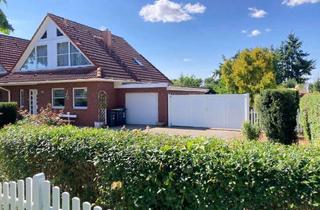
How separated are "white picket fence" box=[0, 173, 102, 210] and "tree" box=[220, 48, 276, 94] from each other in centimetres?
2719

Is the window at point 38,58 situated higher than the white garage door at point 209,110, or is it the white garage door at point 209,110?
the window at point 38,58

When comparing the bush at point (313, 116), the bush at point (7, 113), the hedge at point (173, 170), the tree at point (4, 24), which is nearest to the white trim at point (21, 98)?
the bush at point (7, 113)

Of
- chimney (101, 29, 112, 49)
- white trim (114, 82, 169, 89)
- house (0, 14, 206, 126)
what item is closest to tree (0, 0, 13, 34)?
house (0, 14, 206, 126)

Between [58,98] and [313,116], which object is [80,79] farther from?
[313,116]

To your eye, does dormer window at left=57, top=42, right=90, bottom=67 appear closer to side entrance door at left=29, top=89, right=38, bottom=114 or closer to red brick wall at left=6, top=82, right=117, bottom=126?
red brick wall at left=6, top=82, right=117, bottom=126

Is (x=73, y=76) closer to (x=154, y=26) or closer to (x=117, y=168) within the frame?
(x=154, y=26)

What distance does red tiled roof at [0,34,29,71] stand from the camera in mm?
25906

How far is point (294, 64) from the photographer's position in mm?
54469

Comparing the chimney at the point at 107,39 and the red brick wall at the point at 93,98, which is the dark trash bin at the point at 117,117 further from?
the chimney at the point at 107,39

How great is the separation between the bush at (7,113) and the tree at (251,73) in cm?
2053

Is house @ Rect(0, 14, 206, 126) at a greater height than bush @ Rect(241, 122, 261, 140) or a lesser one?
greater

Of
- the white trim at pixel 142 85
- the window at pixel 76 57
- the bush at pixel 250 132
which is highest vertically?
the window at pixel 76 57

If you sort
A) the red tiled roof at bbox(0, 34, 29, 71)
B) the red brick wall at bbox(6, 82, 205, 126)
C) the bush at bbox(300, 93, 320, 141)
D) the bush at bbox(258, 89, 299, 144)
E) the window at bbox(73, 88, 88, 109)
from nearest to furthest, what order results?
the bush at bbox(300, 93, 320, 141) → the bush at bbox(258, 89, 299, 144) → the red brick wall at bbox(6, 82, 205, 126) → the window at bbox(73, 88, 88, 109) → the red tiled roof at bbox(0, 34, 29, 71)

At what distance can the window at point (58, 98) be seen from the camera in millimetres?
22016
